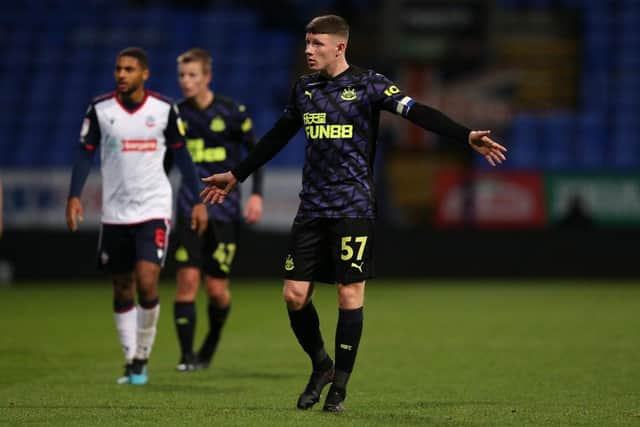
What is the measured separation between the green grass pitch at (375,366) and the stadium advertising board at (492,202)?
3.15 meters

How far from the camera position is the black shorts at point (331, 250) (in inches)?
257

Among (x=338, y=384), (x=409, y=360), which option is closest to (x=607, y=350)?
(x=409, y=360)

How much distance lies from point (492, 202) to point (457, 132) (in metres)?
12.8

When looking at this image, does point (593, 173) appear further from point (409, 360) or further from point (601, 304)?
point (409, 360)

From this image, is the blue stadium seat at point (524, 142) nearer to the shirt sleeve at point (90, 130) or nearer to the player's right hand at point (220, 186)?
the shirt sleeve at point (90, 130)

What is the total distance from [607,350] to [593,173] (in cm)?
951

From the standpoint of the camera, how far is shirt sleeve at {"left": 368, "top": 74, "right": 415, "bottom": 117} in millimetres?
Result: 6441

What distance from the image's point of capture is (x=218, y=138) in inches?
360

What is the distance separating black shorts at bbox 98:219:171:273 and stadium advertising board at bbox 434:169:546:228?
11175 millimetres

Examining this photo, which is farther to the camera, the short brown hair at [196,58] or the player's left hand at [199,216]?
the short brown hair at [196,58]

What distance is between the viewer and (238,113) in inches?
363

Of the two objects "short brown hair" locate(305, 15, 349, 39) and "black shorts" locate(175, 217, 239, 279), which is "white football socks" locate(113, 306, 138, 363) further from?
"short brown hair" locate(305, 15, 349, 39)

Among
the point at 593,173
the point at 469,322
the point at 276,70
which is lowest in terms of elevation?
the point at 469,322

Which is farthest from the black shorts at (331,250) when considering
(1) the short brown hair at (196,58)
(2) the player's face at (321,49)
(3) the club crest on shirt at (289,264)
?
(1) the short brown hair at (196,58)
